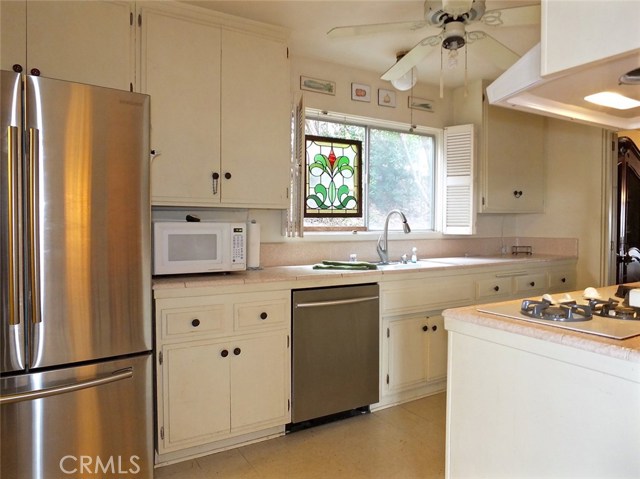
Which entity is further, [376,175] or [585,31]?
[376,175]

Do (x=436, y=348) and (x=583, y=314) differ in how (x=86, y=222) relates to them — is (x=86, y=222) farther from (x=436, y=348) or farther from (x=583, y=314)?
(x=436, y=348)

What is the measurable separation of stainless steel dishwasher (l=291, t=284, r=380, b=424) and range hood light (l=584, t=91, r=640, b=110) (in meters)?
1.61

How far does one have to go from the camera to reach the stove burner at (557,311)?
1.29m

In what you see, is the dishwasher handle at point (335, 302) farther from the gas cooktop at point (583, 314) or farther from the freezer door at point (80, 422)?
the gas cooktop at point (583, 314)

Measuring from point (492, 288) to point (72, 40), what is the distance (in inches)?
126

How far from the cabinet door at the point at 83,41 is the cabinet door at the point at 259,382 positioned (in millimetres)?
1577

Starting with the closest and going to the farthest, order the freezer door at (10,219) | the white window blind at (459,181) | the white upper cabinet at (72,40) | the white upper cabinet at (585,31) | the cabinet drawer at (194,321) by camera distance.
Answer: the white upper cabinet at (585,31)
the freezer door at (10,219)
the white upper cabinet at (72,40)
the cabinet drawer at (194,321)
the white window blind at (459,181)

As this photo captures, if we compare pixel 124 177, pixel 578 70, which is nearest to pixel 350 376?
pixel 124 177

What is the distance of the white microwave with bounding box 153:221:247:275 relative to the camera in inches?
87.4

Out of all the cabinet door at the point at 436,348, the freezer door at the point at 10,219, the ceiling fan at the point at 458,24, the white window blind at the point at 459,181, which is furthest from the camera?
the white window blind at the point at 459,181

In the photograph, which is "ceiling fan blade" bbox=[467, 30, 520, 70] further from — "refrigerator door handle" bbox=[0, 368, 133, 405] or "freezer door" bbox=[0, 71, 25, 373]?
"refrigerator door handle" bbox=[0, 368, 133, 405]

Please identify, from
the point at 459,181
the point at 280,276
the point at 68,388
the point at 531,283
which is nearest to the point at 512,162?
the point at 459,181

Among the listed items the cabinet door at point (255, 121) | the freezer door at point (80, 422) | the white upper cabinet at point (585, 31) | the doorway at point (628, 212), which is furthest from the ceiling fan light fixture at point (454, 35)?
the doorway at point (628, 212)

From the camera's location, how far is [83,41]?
6.89 ft
